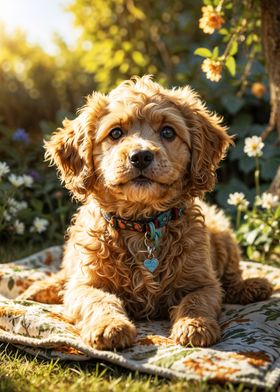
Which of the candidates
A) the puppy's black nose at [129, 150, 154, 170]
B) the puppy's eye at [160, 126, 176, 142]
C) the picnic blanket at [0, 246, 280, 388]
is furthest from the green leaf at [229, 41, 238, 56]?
the picnic blanket at [0, 246, 280, 388]

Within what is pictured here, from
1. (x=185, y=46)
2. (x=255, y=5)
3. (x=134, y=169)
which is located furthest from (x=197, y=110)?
(x=185, y=46)

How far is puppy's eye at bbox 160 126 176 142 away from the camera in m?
3.96

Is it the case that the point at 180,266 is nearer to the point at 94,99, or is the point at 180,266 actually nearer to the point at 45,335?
the point at 45,335

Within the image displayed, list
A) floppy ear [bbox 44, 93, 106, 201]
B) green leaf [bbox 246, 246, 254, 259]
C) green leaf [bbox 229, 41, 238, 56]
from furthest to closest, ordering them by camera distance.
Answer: green leaf [bbox 246, 246, 254, 259], green leaf [bbox 229, 41, 238, 56], floppy ear [bbox 44, 93, 106, 201]

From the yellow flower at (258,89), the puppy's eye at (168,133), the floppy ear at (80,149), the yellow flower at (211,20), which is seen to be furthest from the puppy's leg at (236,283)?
the yellow flower at (258,89)

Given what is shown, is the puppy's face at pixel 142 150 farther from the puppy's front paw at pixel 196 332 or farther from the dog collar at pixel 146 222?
the puppy's front paw at pixel 196 332

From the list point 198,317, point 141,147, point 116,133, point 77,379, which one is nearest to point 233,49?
point 116,133

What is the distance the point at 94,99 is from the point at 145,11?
5357 mm

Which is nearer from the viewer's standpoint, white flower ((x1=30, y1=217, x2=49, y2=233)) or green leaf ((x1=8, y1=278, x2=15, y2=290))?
green leaf ((x1=8, y1=278, x2=15, y2=290))

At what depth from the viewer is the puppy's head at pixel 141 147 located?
362 cm

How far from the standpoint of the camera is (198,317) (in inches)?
140

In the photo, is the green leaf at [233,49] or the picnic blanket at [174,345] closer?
the picnic blanket at [174,345]

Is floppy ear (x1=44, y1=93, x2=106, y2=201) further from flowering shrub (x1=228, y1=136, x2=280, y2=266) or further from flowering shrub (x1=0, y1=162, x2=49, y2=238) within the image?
flowering shrub (x1=228, y1=136, x2=280, y2=266)

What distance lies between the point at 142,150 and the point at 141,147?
0.05 meters
